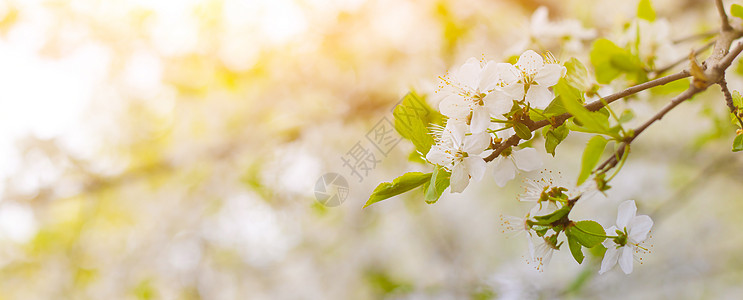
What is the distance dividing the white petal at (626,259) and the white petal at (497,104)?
18cm

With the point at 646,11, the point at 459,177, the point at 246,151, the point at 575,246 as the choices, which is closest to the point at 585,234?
the point at 575,246

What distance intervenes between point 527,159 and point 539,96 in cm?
7

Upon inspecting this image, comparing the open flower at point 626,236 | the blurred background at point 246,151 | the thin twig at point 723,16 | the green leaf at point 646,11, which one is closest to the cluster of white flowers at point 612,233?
the open flower at point 626,236

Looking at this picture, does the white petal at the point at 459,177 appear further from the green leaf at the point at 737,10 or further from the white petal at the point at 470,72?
the green leaf at the point at 737,10

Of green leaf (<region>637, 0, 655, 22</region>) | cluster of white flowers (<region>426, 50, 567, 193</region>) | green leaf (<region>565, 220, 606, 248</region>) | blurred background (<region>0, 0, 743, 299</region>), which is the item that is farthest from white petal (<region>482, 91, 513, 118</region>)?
blurred background (<region>0, 0, 743, 299</region>)

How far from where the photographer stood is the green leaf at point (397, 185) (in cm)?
44

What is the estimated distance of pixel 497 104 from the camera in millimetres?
433

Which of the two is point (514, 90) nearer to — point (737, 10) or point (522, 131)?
point (522, 131)

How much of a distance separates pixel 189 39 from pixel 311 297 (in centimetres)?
126

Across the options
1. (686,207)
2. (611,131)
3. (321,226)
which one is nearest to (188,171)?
(321,226)

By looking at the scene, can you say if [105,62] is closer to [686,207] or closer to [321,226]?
[321,226]

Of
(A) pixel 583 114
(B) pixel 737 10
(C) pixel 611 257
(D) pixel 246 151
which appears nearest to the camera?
(A) pixel 583 114

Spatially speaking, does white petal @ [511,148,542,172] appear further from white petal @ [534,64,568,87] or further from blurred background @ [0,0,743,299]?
blurred background @ [0,0,743,299]

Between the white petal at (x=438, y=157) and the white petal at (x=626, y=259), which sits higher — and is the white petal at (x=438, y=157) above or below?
above
